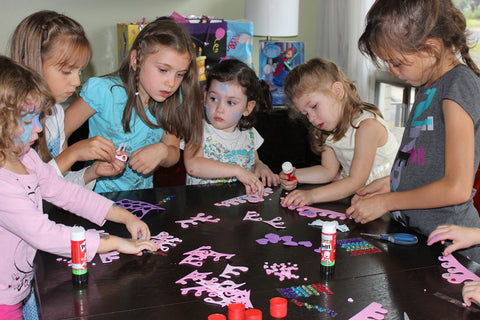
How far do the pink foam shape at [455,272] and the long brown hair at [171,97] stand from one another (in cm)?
126

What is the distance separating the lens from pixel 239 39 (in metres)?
3.72

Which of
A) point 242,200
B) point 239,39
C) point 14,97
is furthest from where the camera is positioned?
point 239,39

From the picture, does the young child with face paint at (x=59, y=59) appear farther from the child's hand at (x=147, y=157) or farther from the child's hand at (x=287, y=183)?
the child's hand at (x=287, y=183)

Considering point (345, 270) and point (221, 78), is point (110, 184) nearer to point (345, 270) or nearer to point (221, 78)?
point (221, 78)

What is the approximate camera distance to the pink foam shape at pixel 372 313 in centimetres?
113

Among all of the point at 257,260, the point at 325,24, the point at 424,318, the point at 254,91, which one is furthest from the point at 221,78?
the point at 325,24

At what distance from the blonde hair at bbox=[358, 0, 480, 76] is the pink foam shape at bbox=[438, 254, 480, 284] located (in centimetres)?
64

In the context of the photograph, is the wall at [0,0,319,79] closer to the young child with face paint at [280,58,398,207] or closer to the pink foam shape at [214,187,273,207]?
the young child with face paint at [280,58,398,207]

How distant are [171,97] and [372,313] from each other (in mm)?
1475

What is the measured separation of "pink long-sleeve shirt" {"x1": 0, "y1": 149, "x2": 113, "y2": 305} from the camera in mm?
1345

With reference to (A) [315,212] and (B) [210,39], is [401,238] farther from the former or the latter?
(B) [210,39]

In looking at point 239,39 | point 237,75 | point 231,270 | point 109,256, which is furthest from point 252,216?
point 239,39

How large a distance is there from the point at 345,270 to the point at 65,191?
2.96 ft

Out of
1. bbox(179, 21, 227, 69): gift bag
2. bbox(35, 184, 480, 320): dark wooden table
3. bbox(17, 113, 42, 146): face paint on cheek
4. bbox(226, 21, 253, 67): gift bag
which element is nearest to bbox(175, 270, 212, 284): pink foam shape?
bbox(35, 184, 480, 320): dark wooden table
